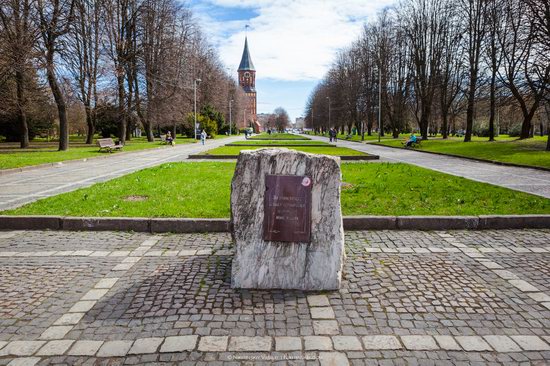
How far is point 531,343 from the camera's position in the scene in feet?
10.9

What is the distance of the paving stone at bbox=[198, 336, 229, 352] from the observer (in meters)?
3.24

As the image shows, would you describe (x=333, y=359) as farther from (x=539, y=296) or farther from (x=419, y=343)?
(x=539, y=296)

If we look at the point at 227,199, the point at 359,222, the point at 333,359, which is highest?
the point at 227,199

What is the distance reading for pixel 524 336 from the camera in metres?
3.44

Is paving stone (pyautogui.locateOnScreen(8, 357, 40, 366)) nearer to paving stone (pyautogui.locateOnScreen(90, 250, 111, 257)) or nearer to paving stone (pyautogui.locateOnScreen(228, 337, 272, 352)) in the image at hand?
paving stone (pyautogui.locateOnScreen(228, 337, 272, 352))

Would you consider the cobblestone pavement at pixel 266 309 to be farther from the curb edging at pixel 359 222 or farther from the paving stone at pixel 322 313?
the curb edging at pixel 359 222

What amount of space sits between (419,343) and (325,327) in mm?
828

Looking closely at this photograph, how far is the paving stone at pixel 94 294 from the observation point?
4.20 m

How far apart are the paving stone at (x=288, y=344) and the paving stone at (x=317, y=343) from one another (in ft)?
0.20

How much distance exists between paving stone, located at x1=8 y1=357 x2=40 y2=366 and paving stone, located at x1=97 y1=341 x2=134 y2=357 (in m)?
0.47

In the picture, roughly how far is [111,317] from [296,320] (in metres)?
1.82

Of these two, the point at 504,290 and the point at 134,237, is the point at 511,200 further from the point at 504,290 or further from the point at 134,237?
the point at 134,237

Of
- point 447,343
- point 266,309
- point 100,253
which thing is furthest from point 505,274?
point 100,253

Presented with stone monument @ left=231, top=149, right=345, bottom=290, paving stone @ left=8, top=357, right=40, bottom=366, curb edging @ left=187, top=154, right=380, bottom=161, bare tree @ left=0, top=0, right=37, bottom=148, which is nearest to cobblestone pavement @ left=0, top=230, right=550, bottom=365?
A: paving stone @ left=8, top=357, right=40, bottom=366
